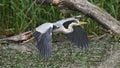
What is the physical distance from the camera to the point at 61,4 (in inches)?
110

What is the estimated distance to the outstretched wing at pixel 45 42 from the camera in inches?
108

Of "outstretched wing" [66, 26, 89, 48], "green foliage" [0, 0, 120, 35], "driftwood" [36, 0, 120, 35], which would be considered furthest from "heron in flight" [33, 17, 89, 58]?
"green foliage" [0, 0, 120, 35]

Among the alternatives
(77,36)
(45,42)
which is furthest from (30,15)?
(45,42)

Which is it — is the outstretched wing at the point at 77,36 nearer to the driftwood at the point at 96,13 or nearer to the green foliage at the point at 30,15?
the driftwood at the point at 96,13

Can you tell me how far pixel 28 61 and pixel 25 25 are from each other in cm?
47

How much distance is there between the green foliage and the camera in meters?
4.23

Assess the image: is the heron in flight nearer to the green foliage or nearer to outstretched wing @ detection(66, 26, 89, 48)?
outstretched wing @ detection(66, 26, 89, 48)

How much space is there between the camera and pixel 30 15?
4.32m

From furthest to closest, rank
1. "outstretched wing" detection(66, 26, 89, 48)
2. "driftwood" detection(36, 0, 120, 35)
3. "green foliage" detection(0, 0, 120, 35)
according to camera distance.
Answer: "green foliage" detection(0, 0, 120, 35) → "outstretched wing" detection(66, 26, 89, 48) → "driftwood" detection(36, 0, 120, 35)

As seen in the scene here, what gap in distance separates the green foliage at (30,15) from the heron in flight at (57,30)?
3.62 ft

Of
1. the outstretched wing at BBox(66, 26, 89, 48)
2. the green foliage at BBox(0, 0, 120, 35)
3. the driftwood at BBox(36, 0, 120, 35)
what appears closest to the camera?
the driftwood at BBox(36, 0, 120, 35)

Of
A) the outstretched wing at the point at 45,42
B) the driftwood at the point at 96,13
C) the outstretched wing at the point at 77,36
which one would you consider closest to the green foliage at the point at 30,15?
the outstretched wing at the point at 77,36

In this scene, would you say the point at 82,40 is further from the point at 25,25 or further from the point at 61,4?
the point at 25,25

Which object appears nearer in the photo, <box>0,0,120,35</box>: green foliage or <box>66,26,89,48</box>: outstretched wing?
<box>66,26,89,48</box>: outstretched wing
